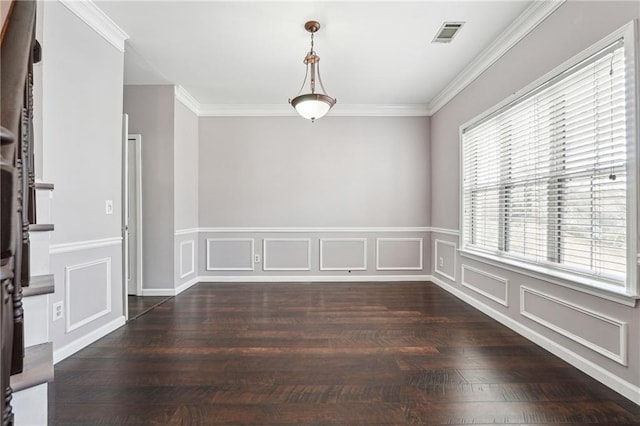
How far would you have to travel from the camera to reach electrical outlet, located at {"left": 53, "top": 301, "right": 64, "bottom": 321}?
2.36 metres

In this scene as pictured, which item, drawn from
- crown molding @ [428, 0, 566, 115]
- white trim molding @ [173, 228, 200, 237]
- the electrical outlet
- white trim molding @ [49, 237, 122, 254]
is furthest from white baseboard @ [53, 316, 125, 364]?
crown molding @ [428, 0, 566, 115]

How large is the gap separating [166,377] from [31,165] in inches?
59.2

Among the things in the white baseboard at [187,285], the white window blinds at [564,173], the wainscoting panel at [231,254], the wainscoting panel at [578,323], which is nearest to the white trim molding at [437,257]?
the white window blinds at [564,173]

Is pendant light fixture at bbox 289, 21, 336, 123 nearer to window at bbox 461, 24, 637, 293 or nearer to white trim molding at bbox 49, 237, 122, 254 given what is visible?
window at bbox 461, 24, 637, 293

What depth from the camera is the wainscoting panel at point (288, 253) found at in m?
5.07

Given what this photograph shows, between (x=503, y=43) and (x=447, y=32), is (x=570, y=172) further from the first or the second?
(x=447, y=32)

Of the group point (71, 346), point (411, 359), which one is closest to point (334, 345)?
point (411, 359)

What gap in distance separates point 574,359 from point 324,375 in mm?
1755

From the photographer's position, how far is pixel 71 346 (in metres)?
2.49

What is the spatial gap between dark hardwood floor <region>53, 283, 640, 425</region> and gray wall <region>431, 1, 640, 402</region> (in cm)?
Result: 14

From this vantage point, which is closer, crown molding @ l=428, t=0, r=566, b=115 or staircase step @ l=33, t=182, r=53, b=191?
staircase step @ l=33, t=182, r=53, b=191

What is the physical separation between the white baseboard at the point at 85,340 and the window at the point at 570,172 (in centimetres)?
371

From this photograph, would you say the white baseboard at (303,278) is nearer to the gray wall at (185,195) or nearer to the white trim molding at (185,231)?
the gray wall at (185,195)

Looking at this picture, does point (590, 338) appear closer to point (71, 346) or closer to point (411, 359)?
point (411, 359)
